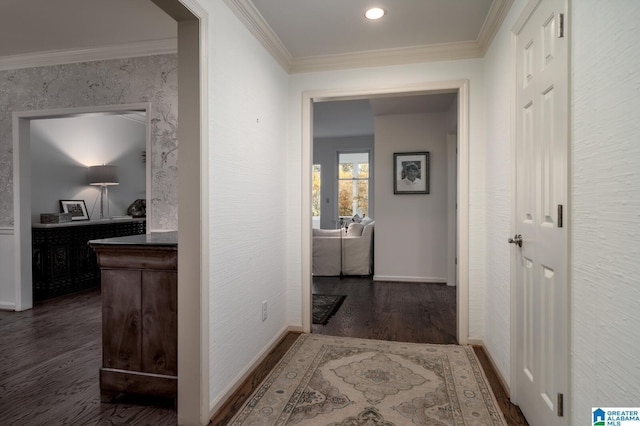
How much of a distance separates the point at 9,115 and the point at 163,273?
3303 mm

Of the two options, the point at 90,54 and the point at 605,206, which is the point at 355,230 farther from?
the point at 605,206

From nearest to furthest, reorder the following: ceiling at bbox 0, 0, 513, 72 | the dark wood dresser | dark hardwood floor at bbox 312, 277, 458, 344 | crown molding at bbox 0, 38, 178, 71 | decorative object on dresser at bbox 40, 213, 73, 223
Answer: the dark wood dresser
ceiling at bbox 0, 0, 513, 72
dark hardwood floor at bbox 312, 277, 458, 344
crown molding at bbox 0, 38, 178, 71
decorative object on dresser at bbox 40, 213, 73, 223

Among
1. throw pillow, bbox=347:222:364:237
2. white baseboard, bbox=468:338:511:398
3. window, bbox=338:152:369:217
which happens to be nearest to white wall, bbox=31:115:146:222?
throw pillow, bbox=347:222:364:237

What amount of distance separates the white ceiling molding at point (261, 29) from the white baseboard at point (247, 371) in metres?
2.20

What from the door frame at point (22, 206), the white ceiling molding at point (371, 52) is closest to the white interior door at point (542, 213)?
the white ceiling molding at point (371, 52)

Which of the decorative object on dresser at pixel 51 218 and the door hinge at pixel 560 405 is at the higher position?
the decorative object on dresser at pixel 51 218

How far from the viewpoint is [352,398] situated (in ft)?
7.09

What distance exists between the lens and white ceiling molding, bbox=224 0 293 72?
231 centimetres

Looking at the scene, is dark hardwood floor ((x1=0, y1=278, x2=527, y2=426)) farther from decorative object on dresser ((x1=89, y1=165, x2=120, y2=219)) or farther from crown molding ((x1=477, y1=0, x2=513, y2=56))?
crown molding ((x1=477, y1=0, x2=513, y2=56))

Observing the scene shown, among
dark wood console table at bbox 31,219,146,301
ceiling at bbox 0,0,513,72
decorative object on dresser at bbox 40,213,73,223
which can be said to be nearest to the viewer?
ceiling at bbox 0,0,513,72

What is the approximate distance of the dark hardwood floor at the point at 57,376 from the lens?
6.58 ft

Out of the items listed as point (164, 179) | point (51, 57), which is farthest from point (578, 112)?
point (51, 57)

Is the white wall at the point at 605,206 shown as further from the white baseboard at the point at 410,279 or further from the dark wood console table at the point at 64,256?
the dark wood console table at the point at 64,256

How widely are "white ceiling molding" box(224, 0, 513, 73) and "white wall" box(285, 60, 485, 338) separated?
52mm
